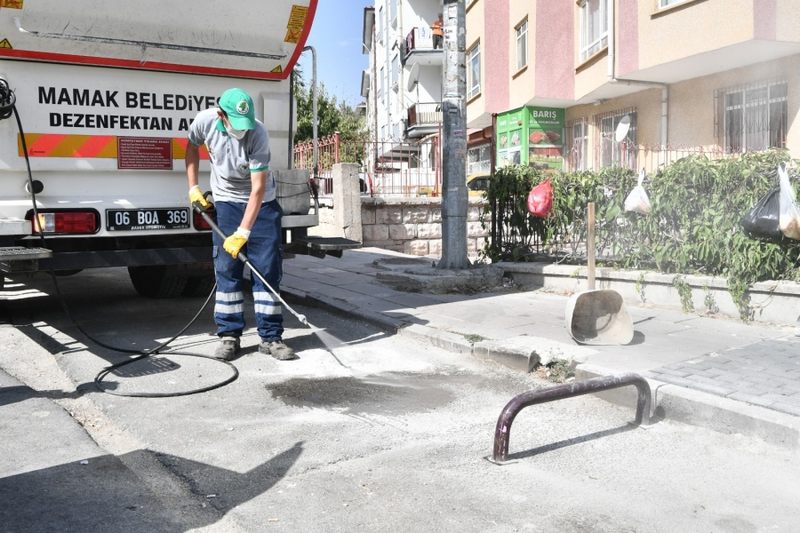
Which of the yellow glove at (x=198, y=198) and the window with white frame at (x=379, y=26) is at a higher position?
the window with white frame at (x=379, y=26)

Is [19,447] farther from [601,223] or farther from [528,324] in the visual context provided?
[601,223]

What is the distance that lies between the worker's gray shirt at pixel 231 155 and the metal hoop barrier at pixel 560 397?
2661 mm

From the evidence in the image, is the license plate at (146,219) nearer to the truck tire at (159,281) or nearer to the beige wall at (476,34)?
the truck tire at (159,281)

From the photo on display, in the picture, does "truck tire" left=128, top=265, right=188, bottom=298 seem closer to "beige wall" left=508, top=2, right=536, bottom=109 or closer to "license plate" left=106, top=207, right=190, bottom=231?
"license plate" left=106, top=207, right=190, bottom=231

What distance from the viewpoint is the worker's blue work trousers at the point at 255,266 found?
18.1 feet

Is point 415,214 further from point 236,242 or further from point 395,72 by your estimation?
point 395,72

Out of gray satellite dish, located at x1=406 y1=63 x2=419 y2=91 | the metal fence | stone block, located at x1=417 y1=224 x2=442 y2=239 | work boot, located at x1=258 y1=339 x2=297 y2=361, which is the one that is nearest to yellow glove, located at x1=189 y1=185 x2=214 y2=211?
work boot, located at x1=258 y1=339 x2=297 y2=361

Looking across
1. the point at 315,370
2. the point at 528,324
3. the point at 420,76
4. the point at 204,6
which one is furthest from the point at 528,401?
the point at 420,76

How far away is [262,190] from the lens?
17.4 ft

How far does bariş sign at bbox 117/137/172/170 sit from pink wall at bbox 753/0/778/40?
34.1 feet

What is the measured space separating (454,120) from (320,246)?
2.88m

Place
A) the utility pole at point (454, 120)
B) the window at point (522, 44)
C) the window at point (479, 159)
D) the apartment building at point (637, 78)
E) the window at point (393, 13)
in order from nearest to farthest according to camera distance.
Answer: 1. the utility pole at point (454, 120)
2. the apartment building at point (637, 78)
3. the window at point (522, 44)
4. the window at point (479, 159)
5. the window at point (393, 13)

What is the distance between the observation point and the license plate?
577cm

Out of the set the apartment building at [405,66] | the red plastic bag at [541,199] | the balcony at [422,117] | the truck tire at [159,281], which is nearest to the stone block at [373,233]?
the red plastic bag at [541,199]
